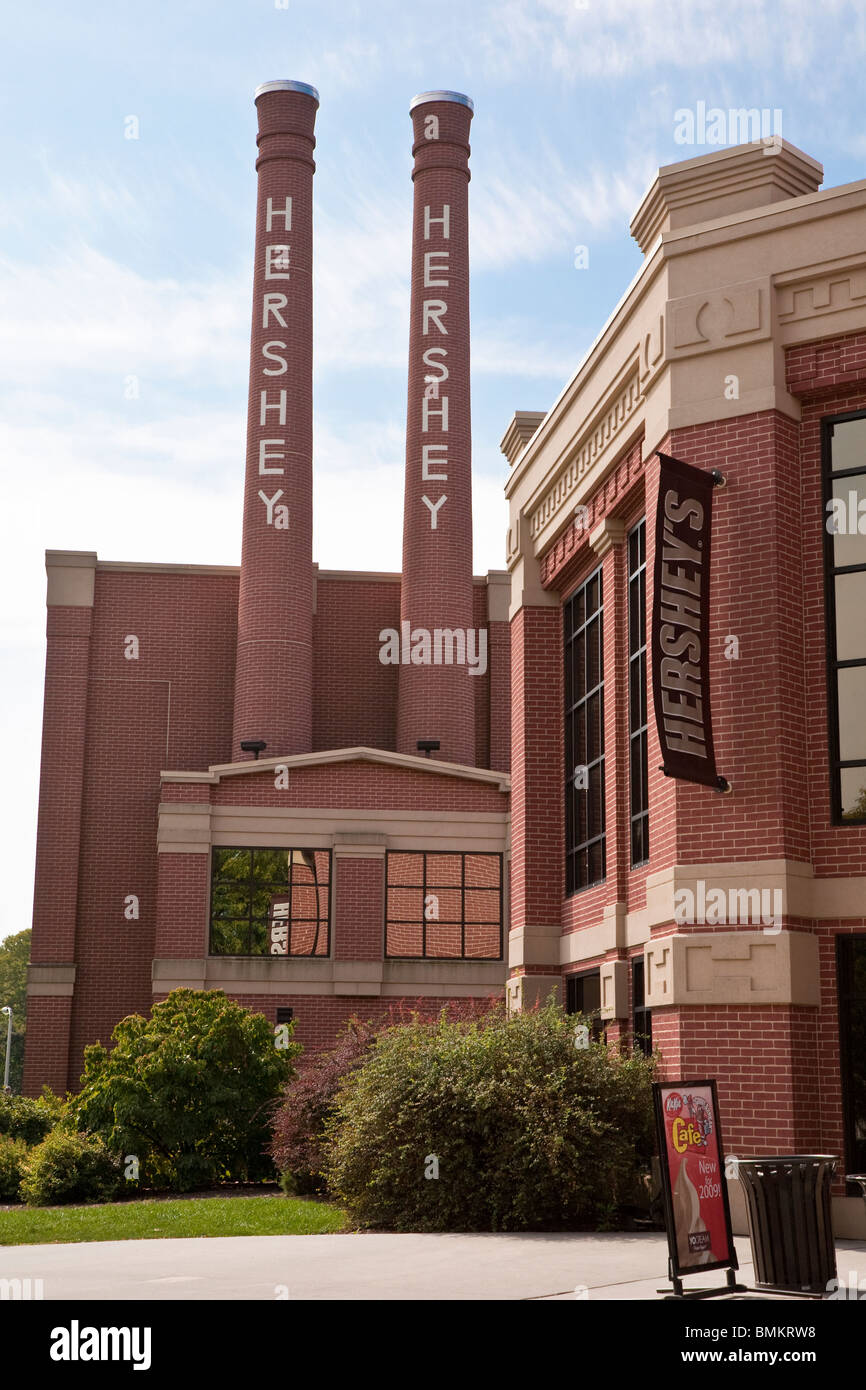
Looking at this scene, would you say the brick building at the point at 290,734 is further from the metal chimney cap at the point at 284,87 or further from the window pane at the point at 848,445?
the window pane at the point at 848,445

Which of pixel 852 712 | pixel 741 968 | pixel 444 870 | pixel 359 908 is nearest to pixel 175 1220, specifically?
pixel 741 968

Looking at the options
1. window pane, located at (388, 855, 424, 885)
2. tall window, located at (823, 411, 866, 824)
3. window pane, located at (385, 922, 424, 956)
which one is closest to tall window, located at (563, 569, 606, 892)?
tall window, located at (823, 411, 866, 824)

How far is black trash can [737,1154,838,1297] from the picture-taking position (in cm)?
927

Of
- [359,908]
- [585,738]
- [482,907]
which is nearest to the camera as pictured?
[585,738]

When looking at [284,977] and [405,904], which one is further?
[405,904]

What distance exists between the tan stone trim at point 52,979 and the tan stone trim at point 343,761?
5.69m

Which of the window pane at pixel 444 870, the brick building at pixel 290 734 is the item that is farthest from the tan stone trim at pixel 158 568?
the window pane at pixel 444 870

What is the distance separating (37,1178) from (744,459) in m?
13.2

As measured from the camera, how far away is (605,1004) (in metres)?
16.8

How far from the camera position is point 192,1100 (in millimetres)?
20719

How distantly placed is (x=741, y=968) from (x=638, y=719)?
4137 mm

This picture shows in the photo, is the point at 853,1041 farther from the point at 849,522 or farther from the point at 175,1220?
the point at 175,1220

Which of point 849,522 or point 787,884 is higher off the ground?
point 849,522
